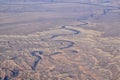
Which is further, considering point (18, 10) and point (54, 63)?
point (18, 10)

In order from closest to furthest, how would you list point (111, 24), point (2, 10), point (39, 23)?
point (111, 24) < point (39, 23) < point (2, 10)

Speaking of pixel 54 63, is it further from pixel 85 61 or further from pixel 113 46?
pixel 113 46

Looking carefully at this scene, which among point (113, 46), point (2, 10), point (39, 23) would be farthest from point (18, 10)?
point (113, 46)

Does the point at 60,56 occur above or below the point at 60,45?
above

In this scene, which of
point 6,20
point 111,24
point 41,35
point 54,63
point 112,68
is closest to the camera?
point 112,68

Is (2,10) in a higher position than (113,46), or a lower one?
lower

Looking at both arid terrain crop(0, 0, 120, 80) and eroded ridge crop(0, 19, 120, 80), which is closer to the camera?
eroded ridge crop(0, 19, 120, 80)

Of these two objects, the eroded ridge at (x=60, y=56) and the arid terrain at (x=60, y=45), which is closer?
the eroded ridge at (x=60, y=56)

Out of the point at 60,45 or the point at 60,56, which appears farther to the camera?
the point at 60,45
